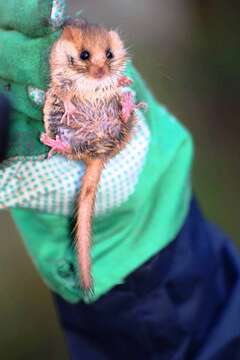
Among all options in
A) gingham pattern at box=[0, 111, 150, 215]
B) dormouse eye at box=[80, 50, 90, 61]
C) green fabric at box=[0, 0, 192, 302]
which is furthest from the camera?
green fabric at box=[0, 0, 192, 302]

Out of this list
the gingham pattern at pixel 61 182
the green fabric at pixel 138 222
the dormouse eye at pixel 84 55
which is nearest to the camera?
the dormouse eye at pixel 84 55

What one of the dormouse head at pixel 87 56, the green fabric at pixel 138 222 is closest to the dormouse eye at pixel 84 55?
the dormouse head at pixel 87 56

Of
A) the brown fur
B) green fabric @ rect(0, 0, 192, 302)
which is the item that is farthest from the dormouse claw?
green fabric @ rect(0, 0, 192, 302)

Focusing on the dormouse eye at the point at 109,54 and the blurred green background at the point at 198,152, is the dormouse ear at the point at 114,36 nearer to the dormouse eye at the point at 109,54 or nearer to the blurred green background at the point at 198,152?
the dormouse eye at the point at 109,54

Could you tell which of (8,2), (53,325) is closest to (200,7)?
(8,2)

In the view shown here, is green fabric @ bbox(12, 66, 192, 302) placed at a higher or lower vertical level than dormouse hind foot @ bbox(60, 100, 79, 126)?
lower

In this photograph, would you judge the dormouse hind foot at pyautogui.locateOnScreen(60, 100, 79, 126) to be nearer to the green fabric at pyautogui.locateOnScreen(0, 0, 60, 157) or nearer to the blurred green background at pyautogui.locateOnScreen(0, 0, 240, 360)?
the green fabric at pyautogui.locateOnScreen(0, 0, 60, 157)
